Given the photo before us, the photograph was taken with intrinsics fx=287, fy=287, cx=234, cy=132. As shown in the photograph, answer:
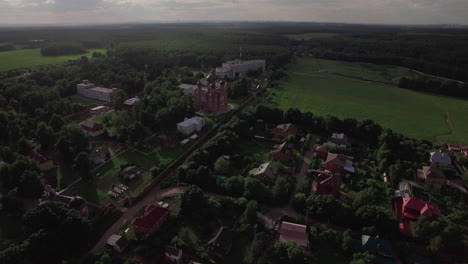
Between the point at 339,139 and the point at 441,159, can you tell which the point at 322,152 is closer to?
the point at 339,139

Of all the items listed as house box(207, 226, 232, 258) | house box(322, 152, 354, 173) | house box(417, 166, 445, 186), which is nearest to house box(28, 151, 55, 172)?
house box(207, 226, 232, 258)

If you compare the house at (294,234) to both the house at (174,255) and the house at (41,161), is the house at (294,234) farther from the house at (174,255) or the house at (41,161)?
the house at (41,161)

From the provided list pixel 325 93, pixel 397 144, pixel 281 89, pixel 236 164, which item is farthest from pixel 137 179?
pixel 325 93

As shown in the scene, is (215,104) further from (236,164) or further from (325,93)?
(325,93)

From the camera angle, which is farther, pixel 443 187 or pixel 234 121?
pixel 234 121

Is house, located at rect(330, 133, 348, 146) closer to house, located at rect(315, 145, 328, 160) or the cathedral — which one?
house, located at rect(315, 145, 328, 160)

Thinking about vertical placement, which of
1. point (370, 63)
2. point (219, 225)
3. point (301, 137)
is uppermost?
point (370, 63)
